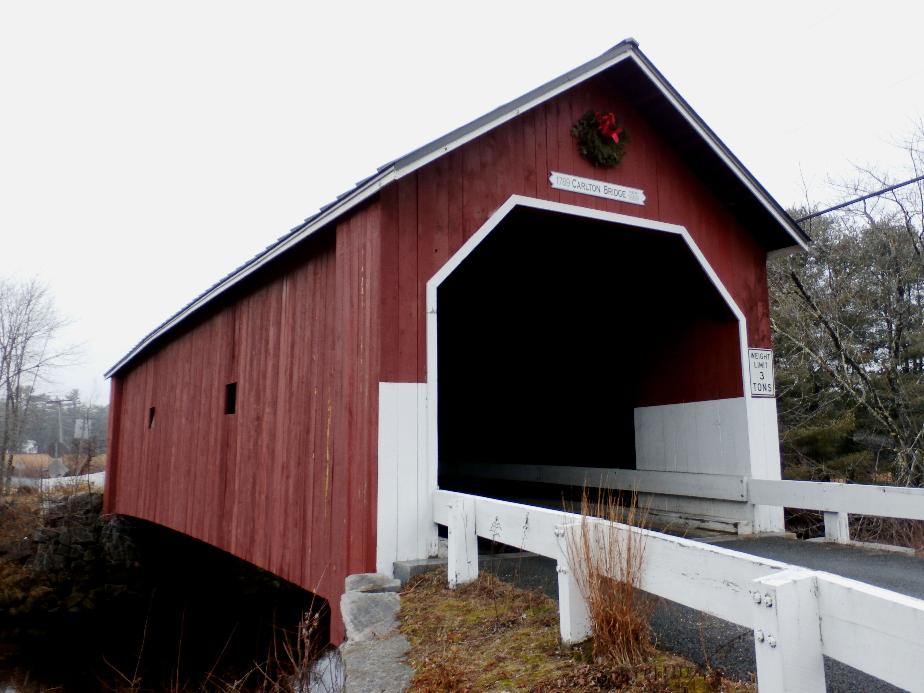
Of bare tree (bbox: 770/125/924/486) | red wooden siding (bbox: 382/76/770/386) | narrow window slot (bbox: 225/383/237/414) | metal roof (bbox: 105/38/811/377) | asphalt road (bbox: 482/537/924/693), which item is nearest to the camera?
asphalt road (bbox: 482/537/924/693)

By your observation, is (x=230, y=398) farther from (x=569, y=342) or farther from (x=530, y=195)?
(x=530, y=195)

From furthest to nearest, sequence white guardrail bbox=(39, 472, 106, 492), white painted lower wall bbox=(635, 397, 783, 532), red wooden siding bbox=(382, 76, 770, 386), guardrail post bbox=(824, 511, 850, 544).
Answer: white guardrail bbox=(39, 472, 106, 492) < white painted lower wall bbox=(635, 397, 783, 532) < guardrail post bbox=(824, 511, 850, 544) < red wooden siding bbox=(382, 76, 770, 386)

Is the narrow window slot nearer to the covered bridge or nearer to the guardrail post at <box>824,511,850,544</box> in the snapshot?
the covered bridge

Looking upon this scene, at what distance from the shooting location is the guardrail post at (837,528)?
5953 mm

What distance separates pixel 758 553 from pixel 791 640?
3.60 meters

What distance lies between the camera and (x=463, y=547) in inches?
185

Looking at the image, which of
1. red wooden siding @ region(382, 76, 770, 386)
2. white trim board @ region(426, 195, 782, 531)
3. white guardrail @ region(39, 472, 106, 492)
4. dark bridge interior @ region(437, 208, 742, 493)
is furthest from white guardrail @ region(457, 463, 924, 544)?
white guardrail @ region(39, 472, 106, 492)

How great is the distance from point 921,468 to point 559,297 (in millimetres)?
6170

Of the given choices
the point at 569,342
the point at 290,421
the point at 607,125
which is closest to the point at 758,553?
the point at 607,125

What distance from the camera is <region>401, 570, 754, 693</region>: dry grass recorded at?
2.81m

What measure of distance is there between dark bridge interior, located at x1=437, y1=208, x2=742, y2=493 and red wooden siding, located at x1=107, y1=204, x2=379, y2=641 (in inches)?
75.5

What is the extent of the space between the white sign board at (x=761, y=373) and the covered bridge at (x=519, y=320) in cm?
2

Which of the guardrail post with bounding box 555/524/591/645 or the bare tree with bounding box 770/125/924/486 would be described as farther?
the bare tree with bounding box 770/125/924/486

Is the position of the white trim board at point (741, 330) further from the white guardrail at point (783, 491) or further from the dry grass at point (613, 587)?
the dry grass at point (613, 587)
